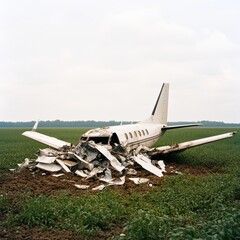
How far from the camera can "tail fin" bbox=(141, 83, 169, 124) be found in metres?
26.2

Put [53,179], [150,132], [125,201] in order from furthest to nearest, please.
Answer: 1. [150,132]
2. [53,179]
3. [125,201]

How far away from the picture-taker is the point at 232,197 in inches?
473

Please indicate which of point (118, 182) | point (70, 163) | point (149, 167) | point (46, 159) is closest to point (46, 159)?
point (46, 159)

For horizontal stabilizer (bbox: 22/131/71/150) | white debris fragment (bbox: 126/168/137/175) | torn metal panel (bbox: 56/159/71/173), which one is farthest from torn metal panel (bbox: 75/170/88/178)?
horizontal stabilizer (bbox: 22/131/71/150)

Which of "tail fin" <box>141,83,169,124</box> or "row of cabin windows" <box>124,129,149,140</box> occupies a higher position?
"tail fin" <box>141,83,169,124</box>

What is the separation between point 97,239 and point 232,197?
541cm

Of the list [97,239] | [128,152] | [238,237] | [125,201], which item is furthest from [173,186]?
[238,237]

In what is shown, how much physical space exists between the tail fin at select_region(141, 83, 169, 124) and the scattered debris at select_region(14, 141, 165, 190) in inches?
342

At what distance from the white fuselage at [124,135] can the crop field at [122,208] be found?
8.36 feet

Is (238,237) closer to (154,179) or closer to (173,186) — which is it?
(173,186)

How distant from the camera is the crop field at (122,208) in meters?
7.57

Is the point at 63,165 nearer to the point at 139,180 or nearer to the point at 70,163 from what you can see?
the point at 70,163

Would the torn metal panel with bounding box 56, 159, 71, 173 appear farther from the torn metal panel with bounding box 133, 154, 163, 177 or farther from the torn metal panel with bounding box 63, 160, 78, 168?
the torn metal panel with bounding box 133, 154, 163, 177

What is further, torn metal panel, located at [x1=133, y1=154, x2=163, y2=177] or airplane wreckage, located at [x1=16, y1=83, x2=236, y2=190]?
torn metal panel, located at [x1=133, y1=154, x2=163, y2=177]
